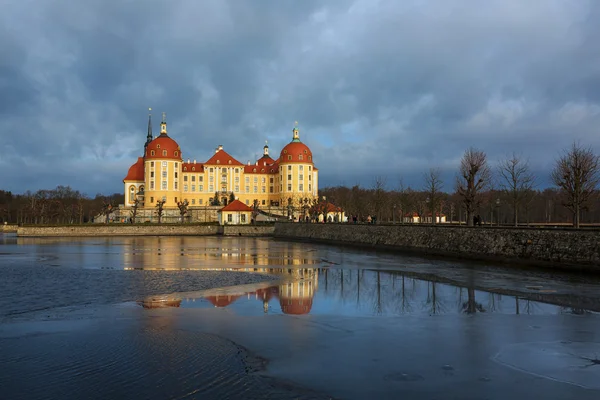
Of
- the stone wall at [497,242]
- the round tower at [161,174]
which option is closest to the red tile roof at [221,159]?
the round tower at [161,174]

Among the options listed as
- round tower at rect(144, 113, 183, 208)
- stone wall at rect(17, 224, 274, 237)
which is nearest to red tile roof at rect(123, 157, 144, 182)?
round tower at rect(144, 113, 183, 208)

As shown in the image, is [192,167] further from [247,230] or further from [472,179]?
[472,179]

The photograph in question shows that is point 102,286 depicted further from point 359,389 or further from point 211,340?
point 359,389

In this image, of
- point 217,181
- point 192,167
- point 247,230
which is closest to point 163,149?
point 192,167

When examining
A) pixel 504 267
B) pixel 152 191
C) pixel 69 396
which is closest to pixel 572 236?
pixel 504 267

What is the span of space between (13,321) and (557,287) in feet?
53.2

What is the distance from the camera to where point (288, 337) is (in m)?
9.71

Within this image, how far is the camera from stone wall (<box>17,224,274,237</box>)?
72000 mm

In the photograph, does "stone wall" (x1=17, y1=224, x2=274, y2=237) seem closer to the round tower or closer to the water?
the round tower

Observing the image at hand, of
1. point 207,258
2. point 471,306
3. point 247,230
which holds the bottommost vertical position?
point 471,306

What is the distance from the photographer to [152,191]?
306ft

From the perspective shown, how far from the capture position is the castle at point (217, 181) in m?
93.4

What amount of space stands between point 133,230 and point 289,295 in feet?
207

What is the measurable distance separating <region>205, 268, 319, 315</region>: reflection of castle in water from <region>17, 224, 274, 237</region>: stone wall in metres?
52.2
